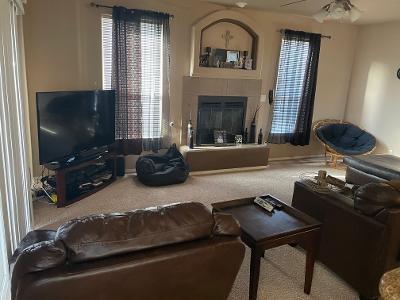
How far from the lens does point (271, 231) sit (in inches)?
79.0

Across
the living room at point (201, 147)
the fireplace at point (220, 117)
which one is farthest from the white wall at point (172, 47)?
the fireplace at point (220, 117)

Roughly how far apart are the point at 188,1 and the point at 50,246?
168 inches

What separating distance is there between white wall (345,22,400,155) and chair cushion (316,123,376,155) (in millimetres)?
277

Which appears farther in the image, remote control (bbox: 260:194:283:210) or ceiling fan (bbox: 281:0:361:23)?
ceiling fan (bbox: 281:0:361:23)

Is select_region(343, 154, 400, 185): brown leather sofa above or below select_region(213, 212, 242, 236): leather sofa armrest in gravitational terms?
below

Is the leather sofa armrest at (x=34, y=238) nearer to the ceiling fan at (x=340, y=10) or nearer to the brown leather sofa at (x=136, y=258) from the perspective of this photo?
the brown leather sofa at (x=136, y=258)

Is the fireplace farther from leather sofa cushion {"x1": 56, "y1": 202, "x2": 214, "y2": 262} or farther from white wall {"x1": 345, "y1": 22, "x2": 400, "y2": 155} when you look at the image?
leather sofa cushion {"x1": 56, "y1": 202, "x2": 214, "y2": 262}

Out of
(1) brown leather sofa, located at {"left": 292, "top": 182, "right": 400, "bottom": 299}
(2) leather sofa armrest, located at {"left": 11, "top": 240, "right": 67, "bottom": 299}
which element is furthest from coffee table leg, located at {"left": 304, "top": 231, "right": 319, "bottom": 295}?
(2) leather sofa armrest, located at {"left": 11, "top": 240, "right": 67, "bottom": 299}

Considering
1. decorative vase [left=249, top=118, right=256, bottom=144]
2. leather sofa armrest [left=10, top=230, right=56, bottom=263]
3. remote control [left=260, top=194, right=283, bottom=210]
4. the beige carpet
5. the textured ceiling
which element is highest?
the textured ceiling

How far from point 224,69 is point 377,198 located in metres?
3.40

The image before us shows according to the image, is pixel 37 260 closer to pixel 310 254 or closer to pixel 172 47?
pixel 310 254

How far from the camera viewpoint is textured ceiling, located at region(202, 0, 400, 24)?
4.12 meters

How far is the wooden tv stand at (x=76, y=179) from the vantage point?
3.38m

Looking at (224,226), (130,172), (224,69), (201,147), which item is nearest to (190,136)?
(201,147)
